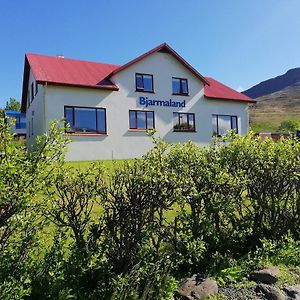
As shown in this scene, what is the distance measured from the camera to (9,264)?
3.64 m

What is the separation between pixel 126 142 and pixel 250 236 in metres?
16.2

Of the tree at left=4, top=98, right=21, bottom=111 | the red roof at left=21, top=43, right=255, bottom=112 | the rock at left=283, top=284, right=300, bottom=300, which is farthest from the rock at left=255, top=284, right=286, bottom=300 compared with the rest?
the tree at left=4, top=98, right=21, bottom=111

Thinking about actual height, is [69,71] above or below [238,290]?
above

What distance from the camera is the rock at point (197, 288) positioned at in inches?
158

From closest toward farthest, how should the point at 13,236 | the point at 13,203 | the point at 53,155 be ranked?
the point at 13,203
the point at 53,155
the point at 13,236

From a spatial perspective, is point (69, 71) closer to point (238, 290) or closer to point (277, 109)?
Answer: point (238, 290)

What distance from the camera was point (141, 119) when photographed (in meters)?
22.1

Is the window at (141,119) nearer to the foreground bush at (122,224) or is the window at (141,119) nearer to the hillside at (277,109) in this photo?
the foreground bush at (122,224)

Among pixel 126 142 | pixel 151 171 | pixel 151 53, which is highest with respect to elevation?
pixel 151 53

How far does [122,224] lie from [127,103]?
59.2 ft

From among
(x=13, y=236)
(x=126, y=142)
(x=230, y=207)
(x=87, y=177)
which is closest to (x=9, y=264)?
(x=13, y=236)

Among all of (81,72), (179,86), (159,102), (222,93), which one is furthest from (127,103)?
(222,93)

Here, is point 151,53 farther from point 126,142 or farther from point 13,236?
point 13,236

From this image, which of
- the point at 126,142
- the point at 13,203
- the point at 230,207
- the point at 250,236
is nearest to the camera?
the point at 13,203
